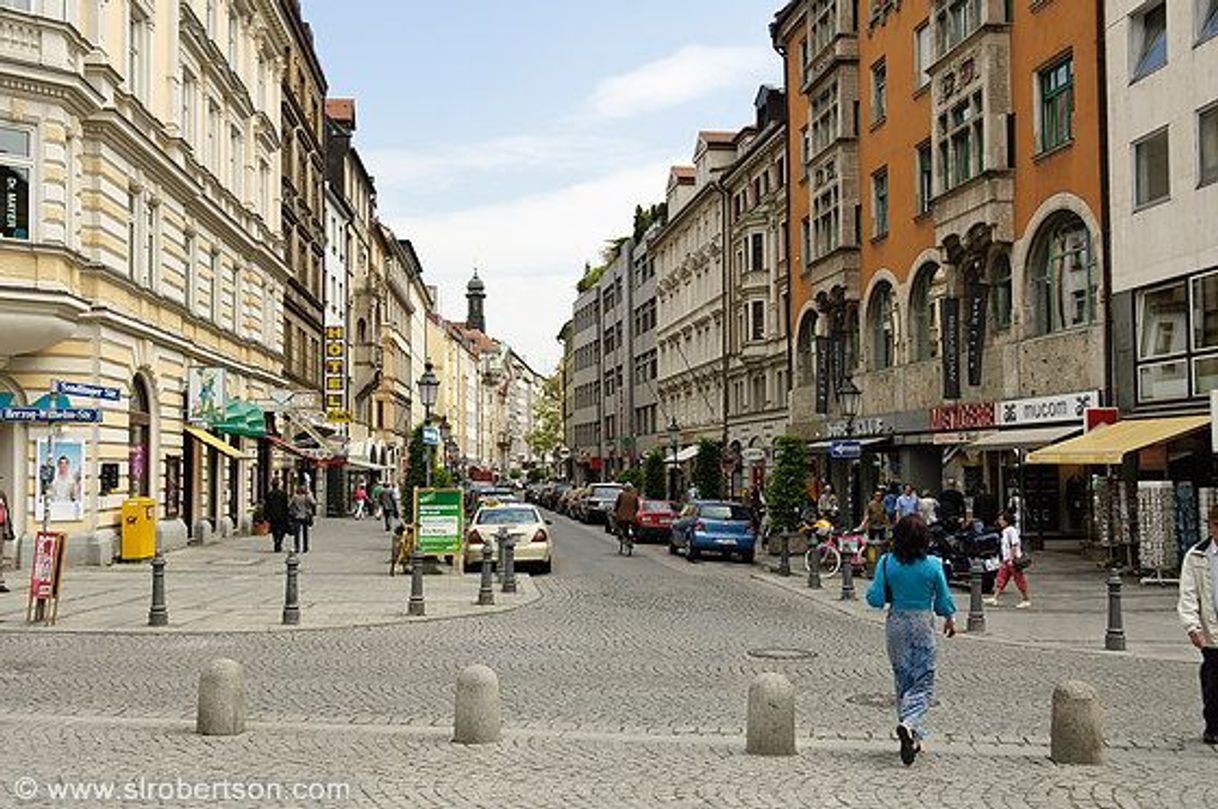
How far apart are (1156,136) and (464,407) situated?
133205 mm

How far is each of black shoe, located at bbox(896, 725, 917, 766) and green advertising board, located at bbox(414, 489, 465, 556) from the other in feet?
60.7

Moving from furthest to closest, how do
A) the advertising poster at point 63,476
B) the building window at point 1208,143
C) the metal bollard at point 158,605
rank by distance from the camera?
the advertising poster at point 63,476 < the building window at point 1208,143 < the metal bollard at point 158,605

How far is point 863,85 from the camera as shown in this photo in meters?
44.4

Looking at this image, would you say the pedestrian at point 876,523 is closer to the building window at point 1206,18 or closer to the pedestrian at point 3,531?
the building window at point 1206,18

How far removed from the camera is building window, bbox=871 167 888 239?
42344 mm

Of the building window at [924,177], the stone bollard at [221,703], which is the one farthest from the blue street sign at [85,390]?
the building window at [924,177]

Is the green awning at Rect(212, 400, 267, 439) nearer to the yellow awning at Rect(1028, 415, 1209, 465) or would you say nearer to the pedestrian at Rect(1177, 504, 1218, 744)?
the yellow awning at Rect(1028, 415, 1209, 465)

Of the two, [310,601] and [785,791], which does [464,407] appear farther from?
[785,791]

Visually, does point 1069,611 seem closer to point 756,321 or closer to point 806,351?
point 806,351

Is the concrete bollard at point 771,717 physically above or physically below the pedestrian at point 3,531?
below

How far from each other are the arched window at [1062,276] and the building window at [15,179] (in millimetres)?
20751

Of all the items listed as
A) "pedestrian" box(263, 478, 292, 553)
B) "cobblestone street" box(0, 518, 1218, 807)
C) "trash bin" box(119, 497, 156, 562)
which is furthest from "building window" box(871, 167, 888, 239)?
"cobblestone street" box(0, 518, 1218, 807)

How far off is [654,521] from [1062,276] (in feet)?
55.6

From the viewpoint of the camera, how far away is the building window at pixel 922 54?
38.6 m
